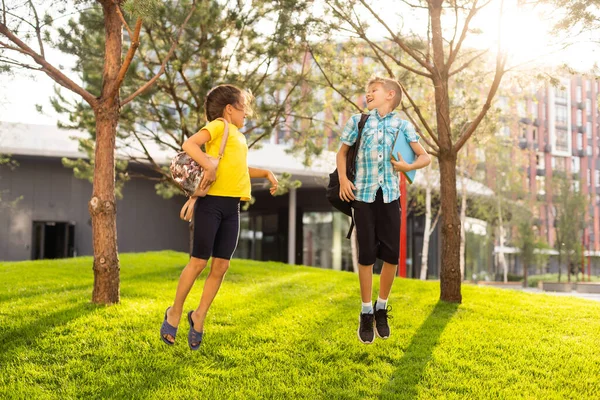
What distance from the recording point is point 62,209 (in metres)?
24.8

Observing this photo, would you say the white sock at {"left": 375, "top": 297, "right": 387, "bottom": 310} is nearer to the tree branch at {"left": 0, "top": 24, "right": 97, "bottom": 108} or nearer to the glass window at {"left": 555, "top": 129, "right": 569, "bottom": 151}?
the tree branch at {"left": 0, "top": 24, "right": 97, "bottom": 108}

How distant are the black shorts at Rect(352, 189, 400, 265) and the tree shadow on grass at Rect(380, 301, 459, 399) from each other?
1.03 meters

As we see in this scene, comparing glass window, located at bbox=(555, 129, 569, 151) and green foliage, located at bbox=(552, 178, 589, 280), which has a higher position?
glass window, located at bbox=(555, 129, 569, 151)

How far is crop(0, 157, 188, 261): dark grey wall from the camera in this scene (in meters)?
24.1

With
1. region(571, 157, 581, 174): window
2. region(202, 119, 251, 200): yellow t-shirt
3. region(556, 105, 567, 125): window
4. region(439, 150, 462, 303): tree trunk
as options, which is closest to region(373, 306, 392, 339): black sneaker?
region(202, 119, 251, 200): yellow t-shirt

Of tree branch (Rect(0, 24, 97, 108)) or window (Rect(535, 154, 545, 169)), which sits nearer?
tree branch (Rect(0, 24, 97, 108))

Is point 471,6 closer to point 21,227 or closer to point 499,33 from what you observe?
point 499,33

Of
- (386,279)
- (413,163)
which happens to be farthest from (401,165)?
(386,279)

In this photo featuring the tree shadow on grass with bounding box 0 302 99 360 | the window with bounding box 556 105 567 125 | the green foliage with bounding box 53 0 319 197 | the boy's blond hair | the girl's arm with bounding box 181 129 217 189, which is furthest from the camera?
the window with bounding box 556 105 567 125

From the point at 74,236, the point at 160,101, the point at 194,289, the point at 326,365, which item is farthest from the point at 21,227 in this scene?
the point at 326,365

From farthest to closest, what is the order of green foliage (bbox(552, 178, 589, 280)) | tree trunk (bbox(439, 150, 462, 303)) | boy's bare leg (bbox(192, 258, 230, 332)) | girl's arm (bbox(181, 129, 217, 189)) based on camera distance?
green foliage (bbox(552, 178, 589, 280)) < tree trunk (bbox(439, 150, 462, 303)) < boy's bare leg (bbox(192, 258, 230, 332)) < girl's arm (bbox(181, 129, 217, 189))

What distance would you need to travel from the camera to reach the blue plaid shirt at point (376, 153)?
14.2 feet

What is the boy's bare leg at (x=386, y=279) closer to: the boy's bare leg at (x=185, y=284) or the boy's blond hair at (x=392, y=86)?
the boy's blond hair at (x=392, y=86)

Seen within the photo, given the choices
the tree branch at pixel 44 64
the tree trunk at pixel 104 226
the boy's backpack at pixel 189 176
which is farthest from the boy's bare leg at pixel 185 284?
the tree branch at pixel 44 64
